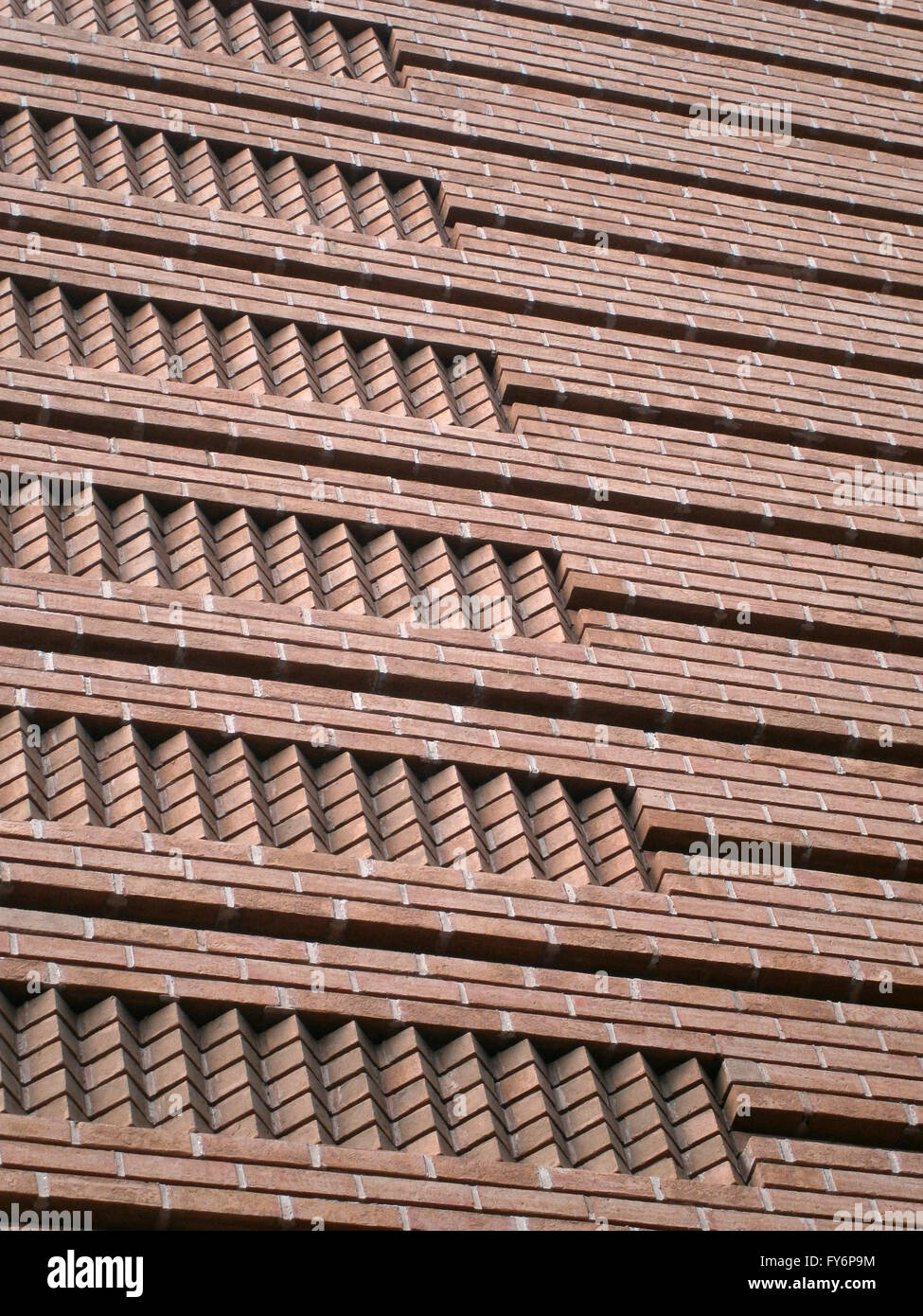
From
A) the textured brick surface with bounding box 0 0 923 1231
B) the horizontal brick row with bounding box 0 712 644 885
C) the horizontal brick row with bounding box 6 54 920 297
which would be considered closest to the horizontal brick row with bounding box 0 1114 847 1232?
the textured brick surface with bounding box 0 0 923 1231

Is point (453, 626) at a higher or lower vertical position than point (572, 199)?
lower

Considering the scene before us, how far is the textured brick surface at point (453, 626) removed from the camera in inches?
220

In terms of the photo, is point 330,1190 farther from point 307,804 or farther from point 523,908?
point 307,804

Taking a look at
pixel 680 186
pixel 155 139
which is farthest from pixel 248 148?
pixel 680 186

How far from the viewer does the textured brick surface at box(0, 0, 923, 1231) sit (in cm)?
559

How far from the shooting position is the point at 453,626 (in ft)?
23.0

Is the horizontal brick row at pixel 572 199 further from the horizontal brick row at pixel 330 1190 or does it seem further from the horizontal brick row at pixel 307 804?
the horizontal brick row at pixel 330 1190

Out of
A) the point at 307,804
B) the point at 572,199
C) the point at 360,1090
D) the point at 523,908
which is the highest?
the point at 572,199

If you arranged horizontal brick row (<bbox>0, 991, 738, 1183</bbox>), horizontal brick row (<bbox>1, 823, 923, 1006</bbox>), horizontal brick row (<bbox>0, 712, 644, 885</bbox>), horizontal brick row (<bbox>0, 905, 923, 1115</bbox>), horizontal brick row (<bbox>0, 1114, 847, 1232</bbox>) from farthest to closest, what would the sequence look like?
horizontal brick row (<bbox>0, 712, 644, 885</bbox>)
horizontal brick row (<bbox>1, 823, 923, 1006</bbox>)
horizontal brick row (<bbox>0, 905, 923, 1115</bbox>)
horizontal brick row (<bbox>0, 991, 738, 1183</bbox>)
horizontal brick row (<bbox>0, 1114, 847, 1232</bbox>)

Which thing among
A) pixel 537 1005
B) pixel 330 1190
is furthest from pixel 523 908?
pixel 330 1190

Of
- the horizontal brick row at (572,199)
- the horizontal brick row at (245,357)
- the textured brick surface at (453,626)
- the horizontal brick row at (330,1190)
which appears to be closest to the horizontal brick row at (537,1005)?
the textured brick surface at (453,626)

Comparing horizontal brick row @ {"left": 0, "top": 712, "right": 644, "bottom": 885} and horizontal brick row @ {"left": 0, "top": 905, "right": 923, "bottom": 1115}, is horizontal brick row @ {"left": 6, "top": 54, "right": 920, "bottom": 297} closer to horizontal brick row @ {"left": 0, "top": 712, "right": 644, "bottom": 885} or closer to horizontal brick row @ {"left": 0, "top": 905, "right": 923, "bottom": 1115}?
horizontal brick row @ {"left": 0, "top": 712, "right": 644, "bottom": 885}

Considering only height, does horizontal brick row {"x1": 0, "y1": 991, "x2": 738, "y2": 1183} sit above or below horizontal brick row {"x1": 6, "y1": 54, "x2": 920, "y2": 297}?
below
